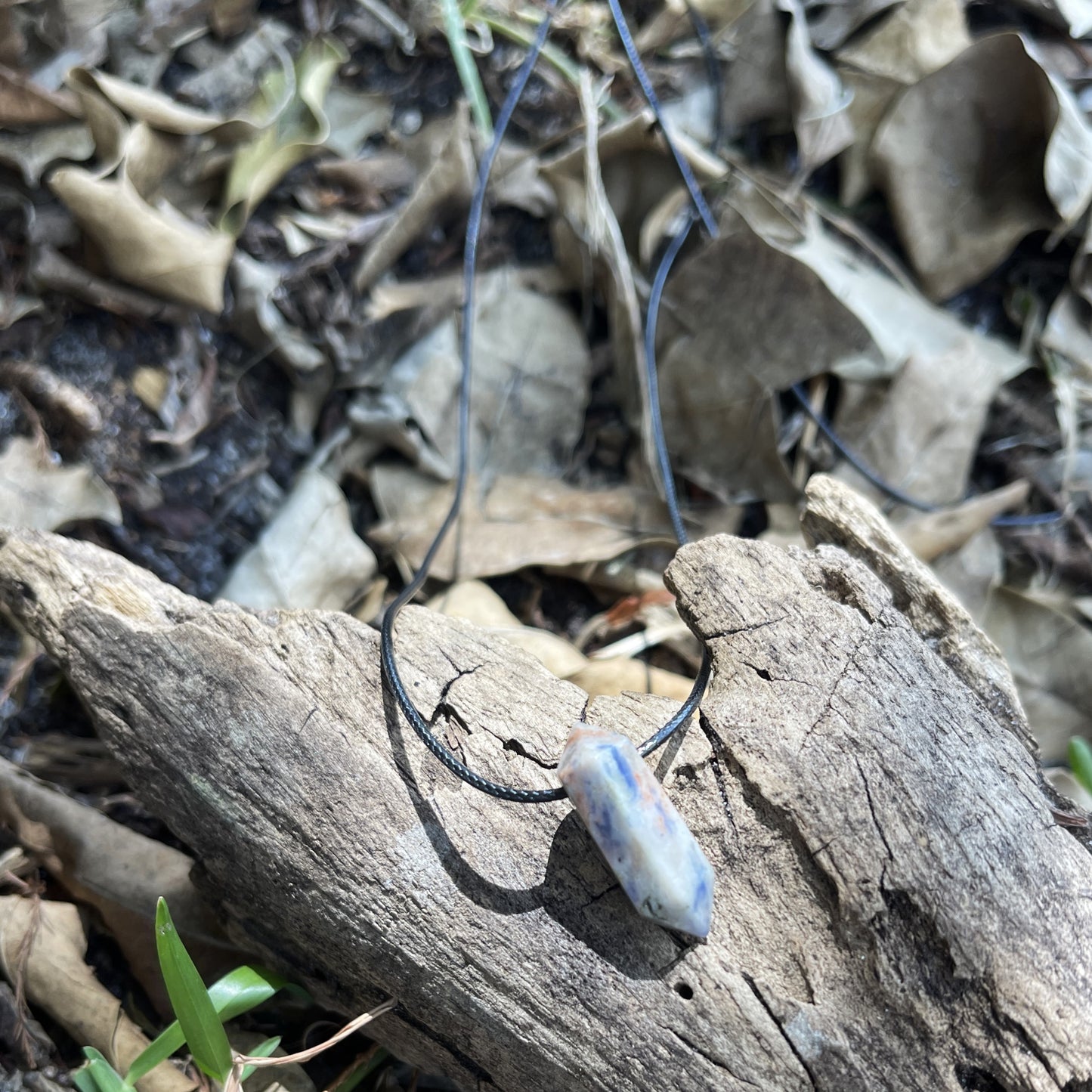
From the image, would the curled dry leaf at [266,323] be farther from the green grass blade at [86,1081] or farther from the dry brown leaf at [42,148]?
the green grass blade at [86,1081]

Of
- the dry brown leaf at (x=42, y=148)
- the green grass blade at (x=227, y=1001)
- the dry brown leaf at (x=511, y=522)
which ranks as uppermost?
the dry brown leaf at (x=42, y=148)

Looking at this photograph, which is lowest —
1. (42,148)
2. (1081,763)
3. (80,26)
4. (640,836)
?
(1081,763)

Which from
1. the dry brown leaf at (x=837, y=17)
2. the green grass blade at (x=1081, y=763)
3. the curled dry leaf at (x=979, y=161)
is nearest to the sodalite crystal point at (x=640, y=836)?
the green grass blade at (x=1081, y=763)

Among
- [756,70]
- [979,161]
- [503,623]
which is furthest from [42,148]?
[979,161]

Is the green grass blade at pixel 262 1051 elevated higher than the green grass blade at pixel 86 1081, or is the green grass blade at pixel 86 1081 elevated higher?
the green grass blade at pixel 86 1081

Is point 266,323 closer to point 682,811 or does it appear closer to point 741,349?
point 741,349

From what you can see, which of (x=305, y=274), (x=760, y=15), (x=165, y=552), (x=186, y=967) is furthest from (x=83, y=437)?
(x=760, y=15)
